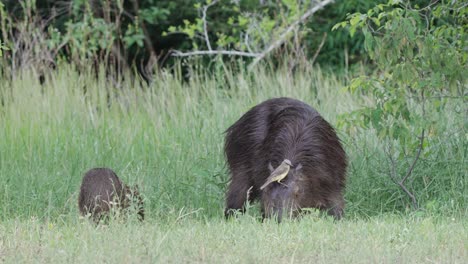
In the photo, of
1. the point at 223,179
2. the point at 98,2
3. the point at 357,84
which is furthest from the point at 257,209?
the point at 98,2

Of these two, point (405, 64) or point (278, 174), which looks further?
point (405, 64)

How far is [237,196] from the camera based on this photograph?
333 inches

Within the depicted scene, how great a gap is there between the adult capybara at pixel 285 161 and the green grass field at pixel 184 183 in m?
0.28

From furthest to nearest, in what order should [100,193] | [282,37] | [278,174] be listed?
[282,37], [100,193], [278,174]

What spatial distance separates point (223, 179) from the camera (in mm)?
9461

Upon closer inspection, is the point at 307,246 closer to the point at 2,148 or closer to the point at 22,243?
the point at 22,243

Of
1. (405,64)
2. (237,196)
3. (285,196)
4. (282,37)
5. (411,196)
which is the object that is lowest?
(411,196)

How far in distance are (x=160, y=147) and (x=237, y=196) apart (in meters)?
2.17

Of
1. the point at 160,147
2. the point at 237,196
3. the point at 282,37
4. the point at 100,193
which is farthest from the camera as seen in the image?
the point at 282,37

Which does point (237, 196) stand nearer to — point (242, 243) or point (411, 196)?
point (411, 196)

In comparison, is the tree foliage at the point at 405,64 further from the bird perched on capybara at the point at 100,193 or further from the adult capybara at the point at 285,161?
the bird perched on capybara at the point at 100,193

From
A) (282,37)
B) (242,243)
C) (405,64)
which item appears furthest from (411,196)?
(282,37)

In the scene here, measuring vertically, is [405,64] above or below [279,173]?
above

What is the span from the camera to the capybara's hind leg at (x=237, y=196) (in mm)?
8414
